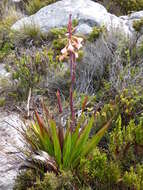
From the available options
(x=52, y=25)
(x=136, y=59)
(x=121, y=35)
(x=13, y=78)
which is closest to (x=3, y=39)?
(x=52, y=25)

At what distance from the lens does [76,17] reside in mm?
5996

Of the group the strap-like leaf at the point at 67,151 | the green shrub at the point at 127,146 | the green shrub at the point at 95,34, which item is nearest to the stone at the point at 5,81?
the green shrub at the point at 95,34

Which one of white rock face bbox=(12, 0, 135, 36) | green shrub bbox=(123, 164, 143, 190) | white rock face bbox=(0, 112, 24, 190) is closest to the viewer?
green shrub bbox=(123, 164, 143, 190)

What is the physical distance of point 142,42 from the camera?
4.50 m

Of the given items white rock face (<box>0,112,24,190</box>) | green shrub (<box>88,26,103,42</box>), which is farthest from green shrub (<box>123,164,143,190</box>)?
green shrub (<box>88,26,103,42</box>)

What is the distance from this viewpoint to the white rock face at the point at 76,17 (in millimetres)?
5711

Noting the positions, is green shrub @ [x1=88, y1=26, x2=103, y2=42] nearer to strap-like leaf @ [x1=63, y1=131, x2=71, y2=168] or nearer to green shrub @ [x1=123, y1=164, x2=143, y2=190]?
strap-like leaf @ [x1=63, y1=131, x2=71, y2=168]

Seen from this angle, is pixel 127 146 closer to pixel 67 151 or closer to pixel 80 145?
pixel 80 145

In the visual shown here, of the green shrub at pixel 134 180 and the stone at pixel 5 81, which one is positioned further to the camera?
the stone at pixel 5 81

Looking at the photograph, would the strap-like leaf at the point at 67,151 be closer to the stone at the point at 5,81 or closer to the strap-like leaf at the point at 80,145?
the strap-like leaf at the point at 80,145

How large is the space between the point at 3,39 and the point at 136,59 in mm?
2832

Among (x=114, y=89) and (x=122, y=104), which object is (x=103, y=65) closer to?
(x=114, y=89)

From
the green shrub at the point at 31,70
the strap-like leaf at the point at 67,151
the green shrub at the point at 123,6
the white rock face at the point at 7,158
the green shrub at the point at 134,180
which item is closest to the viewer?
the green shrub at the point at 134,180

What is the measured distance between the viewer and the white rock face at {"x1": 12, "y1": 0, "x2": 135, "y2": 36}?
18.7 feet
